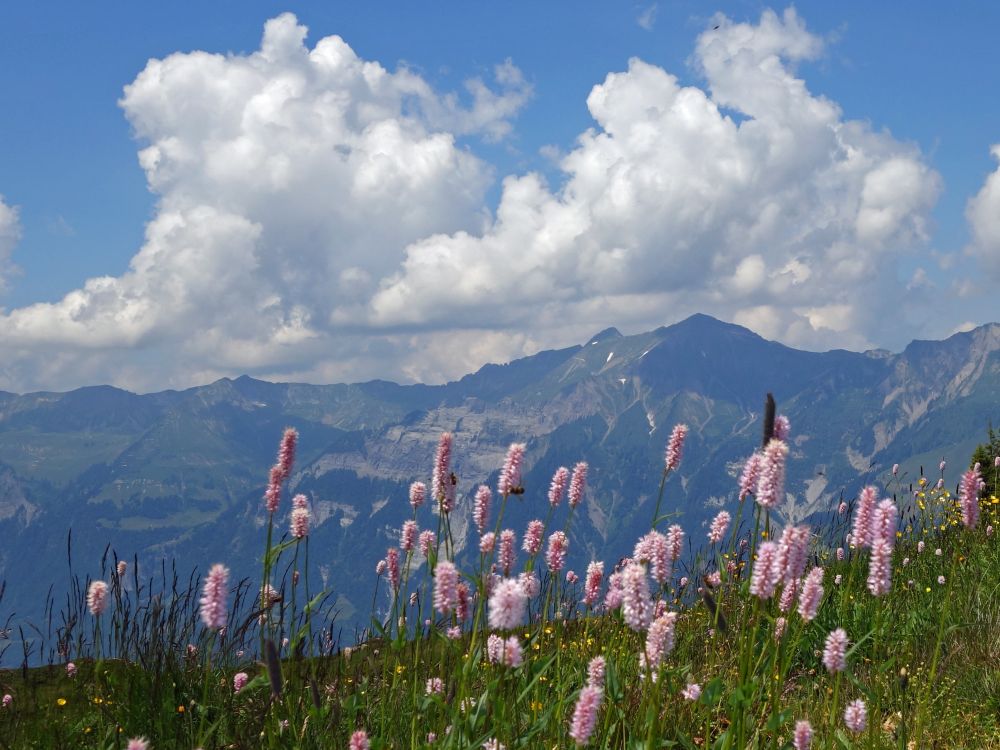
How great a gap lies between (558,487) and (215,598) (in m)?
2.17

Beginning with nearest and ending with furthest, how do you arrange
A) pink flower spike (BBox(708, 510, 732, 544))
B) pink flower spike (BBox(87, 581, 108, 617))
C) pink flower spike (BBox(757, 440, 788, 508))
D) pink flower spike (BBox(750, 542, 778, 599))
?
pink flower spike (BBox(750, 542, 778, 599)), pink flower spike (BBox(757, 440, 788, 508)), pink flower spike (BBox(87, 581, 108, 617)), pink flower spike (BBox(708, 510, 732, 544))

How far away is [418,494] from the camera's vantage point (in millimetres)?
5555

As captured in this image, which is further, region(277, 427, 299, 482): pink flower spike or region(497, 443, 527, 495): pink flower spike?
region(497, 443, 527, 495): pink flower spike

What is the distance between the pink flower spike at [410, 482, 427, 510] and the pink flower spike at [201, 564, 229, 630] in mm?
1864

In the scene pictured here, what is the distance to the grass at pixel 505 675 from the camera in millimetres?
4355

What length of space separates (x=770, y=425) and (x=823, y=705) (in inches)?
141

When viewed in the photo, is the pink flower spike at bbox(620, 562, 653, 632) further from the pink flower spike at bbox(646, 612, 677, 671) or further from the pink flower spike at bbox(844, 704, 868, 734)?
the pink flower spike at bbox(844, 704, 868, 734)

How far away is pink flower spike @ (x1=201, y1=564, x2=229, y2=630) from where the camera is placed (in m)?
3.61

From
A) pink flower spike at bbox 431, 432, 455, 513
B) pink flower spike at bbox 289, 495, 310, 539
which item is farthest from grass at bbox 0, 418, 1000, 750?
pink flower spike at bbox 289, 495, 310, 539

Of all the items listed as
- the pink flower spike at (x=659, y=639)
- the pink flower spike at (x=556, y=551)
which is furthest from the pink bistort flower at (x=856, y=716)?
the pink flower spike at (x=556, y=551)

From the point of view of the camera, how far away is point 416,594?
6.62 meters

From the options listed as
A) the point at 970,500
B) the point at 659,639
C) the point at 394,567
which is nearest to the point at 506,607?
the point at 659,639

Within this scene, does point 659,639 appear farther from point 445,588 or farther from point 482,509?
point 482,509

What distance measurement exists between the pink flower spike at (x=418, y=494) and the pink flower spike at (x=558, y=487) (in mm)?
901
